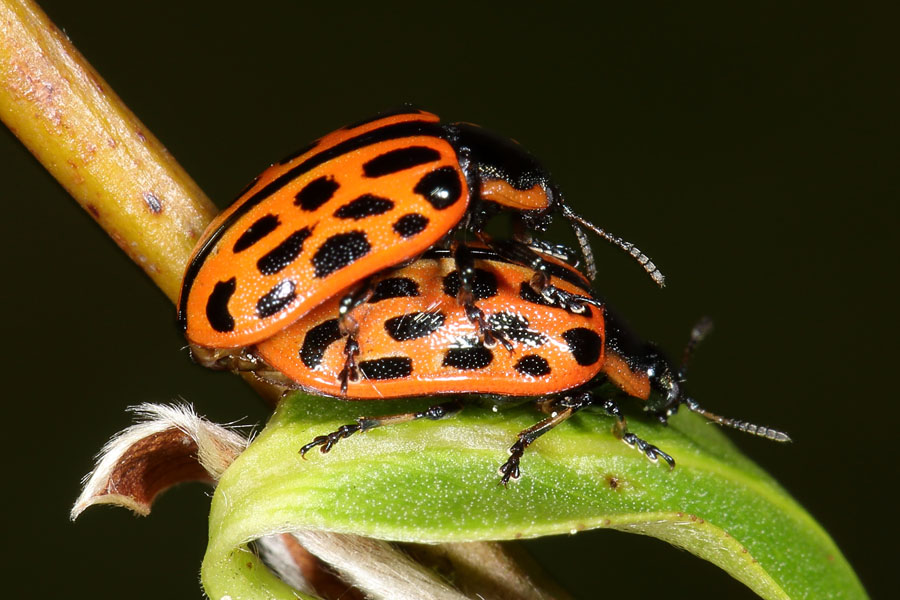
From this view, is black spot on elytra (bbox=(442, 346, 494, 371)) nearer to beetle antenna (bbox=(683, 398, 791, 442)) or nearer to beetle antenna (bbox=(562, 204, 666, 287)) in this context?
beetle antenna (bbox=(562, 204, 666, 287))

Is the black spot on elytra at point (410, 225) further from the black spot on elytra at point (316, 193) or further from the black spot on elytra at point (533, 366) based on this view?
the black spot on elytra at point (533, 366)

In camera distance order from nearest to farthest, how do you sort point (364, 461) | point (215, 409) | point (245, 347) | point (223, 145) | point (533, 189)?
point (364, 461), point (245, 347), point (533, 189), point (215, 409), point (223, 145)

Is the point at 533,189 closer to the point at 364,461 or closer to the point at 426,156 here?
the point at 426,156

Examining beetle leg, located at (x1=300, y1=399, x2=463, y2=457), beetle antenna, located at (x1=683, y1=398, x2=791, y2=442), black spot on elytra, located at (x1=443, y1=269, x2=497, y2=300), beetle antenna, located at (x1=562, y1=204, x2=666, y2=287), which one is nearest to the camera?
beetle leg, located at (x1=300, y1=399, x2=463, y2=457)

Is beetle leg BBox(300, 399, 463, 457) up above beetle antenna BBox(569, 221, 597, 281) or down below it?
above

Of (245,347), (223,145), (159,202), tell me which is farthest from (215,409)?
(159,202)

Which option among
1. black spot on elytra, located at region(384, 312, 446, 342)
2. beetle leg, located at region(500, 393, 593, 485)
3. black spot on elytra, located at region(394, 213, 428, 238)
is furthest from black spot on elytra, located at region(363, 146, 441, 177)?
beetle leg, located at region(500, 393, 593, 485)
